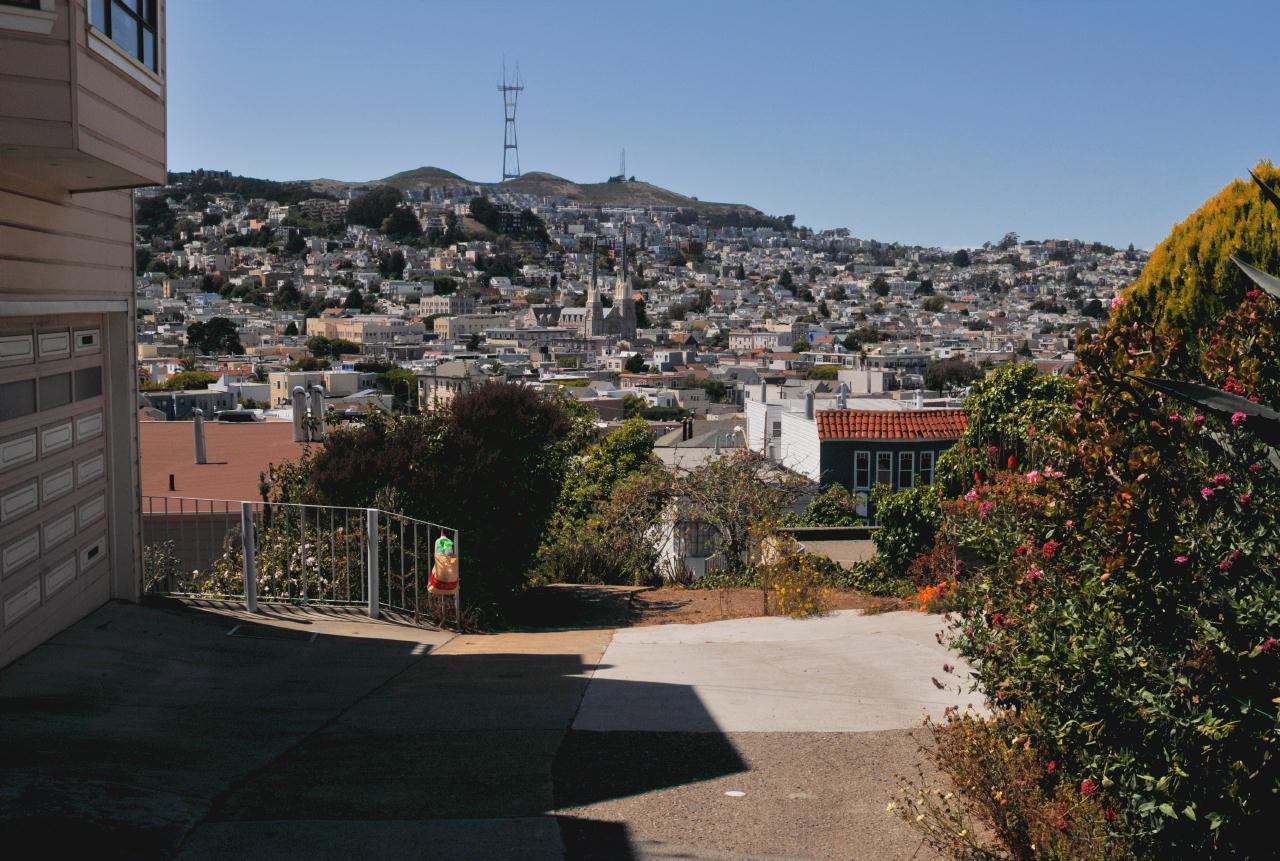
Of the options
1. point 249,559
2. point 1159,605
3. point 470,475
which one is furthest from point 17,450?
point 1159,605

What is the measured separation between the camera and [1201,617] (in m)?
4.06

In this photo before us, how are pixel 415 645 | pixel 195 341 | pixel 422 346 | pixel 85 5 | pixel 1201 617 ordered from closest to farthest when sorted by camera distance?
pixel 1201 617 → pixel 85 5 → pixel 415 645 → pixel 195 341 → pixel 422 346

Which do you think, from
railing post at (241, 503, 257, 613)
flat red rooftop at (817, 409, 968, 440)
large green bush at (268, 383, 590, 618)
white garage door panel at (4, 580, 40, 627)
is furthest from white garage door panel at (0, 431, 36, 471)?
flat red rooftop at (817, 409, 968, 440)

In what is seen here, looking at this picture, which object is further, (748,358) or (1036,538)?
(748,358)

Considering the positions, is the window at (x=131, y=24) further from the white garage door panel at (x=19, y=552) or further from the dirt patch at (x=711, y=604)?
the dirt patch at (x=711, y=604)

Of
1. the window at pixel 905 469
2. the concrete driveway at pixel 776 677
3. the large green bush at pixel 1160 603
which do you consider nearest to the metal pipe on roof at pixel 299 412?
the concrete driveway at pixel 776 677

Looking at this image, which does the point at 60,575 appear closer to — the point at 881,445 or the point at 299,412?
the point at 299,412

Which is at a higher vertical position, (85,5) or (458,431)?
(85,5)

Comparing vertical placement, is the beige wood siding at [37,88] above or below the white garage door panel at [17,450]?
above

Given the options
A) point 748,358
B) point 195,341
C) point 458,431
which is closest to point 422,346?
point 195,341

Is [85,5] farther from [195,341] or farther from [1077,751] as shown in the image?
[195,341]

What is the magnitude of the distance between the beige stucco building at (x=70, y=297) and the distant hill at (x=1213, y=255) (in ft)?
21.7

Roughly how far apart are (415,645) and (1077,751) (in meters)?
5.55

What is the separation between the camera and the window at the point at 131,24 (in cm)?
728
